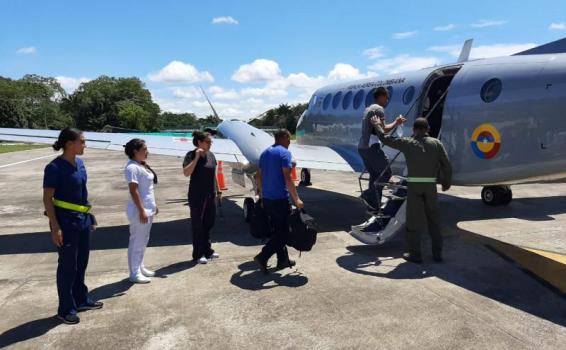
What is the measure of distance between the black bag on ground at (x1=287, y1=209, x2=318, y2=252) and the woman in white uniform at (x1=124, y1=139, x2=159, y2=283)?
6.03 ft

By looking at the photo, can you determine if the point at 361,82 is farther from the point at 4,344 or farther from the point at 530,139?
the point at 4,344

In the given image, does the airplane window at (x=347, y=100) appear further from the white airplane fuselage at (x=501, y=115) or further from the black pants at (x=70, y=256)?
the black pants at (x=70, y=256)

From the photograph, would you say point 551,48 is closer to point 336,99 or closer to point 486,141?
point 486,141

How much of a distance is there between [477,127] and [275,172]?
376cm

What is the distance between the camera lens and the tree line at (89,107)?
7888 cm

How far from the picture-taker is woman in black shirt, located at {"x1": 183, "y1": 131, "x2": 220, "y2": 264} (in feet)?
20.9

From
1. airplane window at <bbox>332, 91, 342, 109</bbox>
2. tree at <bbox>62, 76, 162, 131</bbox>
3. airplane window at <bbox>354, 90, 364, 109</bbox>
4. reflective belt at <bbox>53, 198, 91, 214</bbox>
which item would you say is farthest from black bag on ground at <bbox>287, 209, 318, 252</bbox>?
tree at <bbox>62, 76, 162, 131</bbox>

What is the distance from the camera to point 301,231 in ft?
19.2

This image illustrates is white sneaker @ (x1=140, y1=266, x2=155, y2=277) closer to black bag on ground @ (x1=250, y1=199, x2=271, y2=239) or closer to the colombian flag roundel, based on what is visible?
black bag on ground @ (x1=250, y1=199, x2=271, y2=239)

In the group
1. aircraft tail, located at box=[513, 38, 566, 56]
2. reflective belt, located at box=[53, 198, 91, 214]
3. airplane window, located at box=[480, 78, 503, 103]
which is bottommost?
reflective belt, located at box=[53, 198, 91, 214]

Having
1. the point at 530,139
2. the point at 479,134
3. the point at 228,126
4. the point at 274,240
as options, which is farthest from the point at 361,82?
the point at 274,240

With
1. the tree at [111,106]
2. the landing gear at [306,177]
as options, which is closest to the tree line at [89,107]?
the tree at [111,106]

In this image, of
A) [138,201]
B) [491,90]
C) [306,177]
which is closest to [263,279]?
[138,201]

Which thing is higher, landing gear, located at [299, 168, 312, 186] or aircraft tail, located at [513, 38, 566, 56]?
aircraft tail, located at [513, 38, 566, 56]
